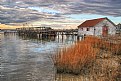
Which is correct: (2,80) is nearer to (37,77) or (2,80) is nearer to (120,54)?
(37,77)

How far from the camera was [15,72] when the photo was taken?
55.2 ft

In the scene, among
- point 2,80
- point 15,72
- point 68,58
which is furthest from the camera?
point 15,72

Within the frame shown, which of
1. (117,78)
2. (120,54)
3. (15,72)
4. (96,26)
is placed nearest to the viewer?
(117,78)

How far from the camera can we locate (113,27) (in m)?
64.2

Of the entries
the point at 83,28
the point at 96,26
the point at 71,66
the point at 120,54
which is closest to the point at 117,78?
the point at 71,66

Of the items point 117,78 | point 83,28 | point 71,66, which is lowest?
point 83,28

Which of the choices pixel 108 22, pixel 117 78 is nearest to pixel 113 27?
pixel 108 22

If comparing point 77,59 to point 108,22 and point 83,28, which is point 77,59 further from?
point 83,28

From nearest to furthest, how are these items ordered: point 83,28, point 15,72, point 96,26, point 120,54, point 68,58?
point 68,58, point 15,72, point 120,54, point 96,26, point 83,28

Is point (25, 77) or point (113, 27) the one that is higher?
point (25, 77)

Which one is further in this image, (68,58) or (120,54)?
(120,54)

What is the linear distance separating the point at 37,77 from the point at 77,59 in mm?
2613

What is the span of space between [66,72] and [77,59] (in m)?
1.02

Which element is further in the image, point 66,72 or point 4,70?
point 4,70
